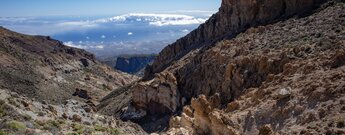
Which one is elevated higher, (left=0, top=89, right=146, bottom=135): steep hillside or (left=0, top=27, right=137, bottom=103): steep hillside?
(left=0, top=89, right=146, bottom=135): steep hillside

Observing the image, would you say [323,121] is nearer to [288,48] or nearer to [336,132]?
[336,132]

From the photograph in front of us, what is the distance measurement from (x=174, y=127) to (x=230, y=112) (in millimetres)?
3750

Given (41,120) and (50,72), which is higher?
(41,120)

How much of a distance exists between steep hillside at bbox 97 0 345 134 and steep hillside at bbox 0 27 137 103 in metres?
13.3

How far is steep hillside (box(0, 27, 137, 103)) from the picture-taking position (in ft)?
231

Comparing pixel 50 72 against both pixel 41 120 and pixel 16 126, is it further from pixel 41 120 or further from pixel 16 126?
pixel 16 126

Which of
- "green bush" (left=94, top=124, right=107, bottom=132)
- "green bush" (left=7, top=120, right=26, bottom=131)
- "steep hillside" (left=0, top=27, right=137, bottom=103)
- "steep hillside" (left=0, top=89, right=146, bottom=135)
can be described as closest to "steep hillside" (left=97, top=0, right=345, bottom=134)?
"green bush" (left=94, top=124, right=107, bottom=132)

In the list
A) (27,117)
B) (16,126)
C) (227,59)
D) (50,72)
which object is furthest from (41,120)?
(50,72)

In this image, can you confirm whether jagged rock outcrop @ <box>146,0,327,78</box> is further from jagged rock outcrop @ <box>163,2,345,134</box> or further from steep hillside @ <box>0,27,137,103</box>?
steep hillside @ <box>0,27,137,103</box>

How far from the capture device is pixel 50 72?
316 feet

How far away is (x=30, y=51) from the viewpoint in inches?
4424

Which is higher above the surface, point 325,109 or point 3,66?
point 325,109

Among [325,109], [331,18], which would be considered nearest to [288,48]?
[331,18]

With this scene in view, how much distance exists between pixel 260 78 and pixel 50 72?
6782 centimetres
